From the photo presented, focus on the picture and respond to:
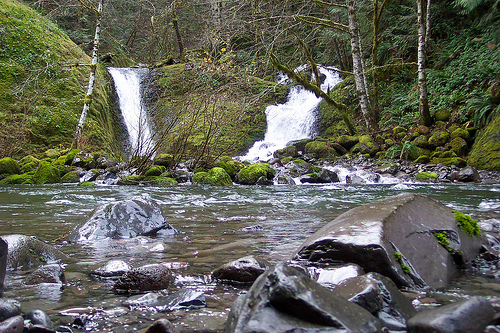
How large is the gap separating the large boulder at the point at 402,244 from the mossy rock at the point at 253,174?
735 centimetres

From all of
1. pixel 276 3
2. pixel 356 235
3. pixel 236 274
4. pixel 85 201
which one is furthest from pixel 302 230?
pixel 276 3

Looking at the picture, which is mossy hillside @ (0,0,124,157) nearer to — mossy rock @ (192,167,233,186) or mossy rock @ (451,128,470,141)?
mossy rock @ (192,167,233,186)

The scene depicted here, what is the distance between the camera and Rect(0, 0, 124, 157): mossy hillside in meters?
13.7

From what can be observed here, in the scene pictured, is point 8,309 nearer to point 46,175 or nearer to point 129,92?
point 46,175

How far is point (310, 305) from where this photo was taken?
1363 millimetres

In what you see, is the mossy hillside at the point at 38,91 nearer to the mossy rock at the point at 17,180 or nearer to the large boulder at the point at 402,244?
the mossy rock at the point at 17,180

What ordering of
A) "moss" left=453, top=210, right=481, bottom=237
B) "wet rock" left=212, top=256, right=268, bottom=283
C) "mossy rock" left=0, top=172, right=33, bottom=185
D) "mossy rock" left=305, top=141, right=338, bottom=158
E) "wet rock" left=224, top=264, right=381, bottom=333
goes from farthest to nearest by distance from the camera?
"mossy rock" left=305, top=141, right=338, bottom=158 → "mossy rock" left=0, top=172, right=33, bottom=185 → "moss" left=453, top=210, right=481, bottom=237 → "wet rock" left=212, top=256, right=268, bottom=283 → "wet rock" left=224, top=264, right=381, bottom=333

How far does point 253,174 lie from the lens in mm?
10461

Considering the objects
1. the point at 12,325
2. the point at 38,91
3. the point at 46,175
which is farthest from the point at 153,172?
the point at 12,325

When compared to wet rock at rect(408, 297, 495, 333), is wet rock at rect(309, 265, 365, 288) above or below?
below

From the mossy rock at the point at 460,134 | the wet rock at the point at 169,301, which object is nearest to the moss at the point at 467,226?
the wet rock at the point at 169,301

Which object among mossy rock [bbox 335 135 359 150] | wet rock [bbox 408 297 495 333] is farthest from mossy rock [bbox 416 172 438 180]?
wet rock [bbox 408 297 495 333]

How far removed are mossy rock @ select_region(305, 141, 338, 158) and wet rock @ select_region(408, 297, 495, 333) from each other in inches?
525

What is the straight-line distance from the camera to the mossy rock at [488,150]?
10305mm
